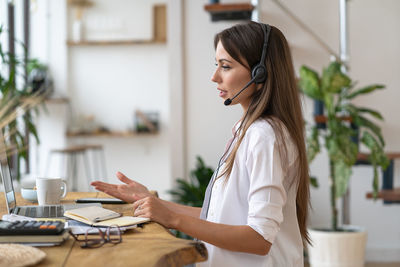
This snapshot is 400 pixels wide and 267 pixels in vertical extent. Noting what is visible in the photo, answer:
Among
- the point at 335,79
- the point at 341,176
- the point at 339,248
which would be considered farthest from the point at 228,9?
the point at 339,248

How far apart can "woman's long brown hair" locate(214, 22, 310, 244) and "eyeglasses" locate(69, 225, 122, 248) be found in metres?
0.34

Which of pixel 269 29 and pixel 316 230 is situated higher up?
pixel 269 29

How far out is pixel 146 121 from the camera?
6.73 m

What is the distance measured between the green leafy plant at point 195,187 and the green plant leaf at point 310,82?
36.0 inches

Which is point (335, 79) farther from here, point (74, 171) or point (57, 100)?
point (74, 171)

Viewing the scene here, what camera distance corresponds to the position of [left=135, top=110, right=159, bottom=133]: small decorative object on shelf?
672 centimetres

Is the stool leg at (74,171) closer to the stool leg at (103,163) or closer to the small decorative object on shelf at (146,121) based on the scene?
the stool leg at (103,163)

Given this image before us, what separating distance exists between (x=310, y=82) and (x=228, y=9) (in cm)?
83

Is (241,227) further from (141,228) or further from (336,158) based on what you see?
(336,158)

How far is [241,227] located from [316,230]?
261 centimetres

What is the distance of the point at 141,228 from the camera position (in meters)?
1.29

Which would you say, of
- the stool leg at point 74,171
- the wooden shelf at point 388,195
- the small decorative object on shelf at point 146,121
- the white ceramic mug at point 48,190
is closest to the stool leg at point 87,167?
the stool leg at point 74,171

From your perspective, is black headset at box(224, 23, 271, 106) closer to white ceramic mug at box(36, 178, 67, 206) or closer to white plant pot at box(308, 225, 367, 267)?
white ceramic mug at box(36, 178, 67, 206)

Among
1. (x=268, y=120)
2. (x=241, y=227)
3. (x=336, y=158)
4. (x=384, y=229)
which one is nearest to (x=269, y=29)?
(x=268, y=120)
